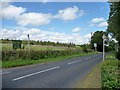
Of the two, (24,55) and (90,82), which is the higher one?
(24,55)

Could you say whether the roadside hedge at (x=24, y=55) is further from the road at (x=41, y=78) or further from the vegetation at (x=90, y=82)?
the vegetation at (x=90, y=82)

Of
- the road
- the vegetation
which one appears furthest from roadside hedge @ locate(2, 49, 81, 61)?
the vegetation

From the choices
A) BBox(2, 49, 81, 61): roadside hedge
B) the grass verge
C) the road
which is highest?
BBox(2, 49, 81, 61): roadside hedge

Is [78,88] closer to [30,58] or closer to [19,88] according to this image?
[19,88]

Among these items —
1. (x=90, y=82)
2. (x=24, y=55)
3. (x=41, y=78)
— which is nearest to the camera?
(x=90, y=82)

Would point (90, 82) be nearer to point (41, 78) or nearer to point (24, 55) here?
point (41, 78)

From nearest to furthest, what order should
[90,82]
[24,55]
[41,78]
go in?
1. [90,82]
2. [41,78]
3. [24,55]

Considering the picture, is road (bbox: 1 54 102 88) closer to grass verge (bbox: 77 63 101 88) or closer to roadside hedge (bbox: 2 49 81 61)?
grass verge (bbox: 77 63 101 88)

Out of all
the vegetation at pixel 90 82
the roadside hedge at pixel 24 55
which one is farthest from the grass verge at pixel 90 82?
the roadside hedge at pixel 24 55

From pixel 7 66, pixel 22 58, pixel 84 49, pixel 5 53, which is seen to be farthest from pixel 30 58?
pixel 84 49

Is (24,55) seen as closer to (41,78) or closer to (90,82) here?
(41,78)

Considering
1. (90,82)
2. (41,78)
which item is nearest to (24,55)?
(41,78)

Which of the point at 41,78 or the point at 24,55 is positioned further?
the point at 24,55

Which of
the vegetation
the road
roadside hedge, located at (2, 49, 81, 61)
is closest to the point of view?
the vegetation
